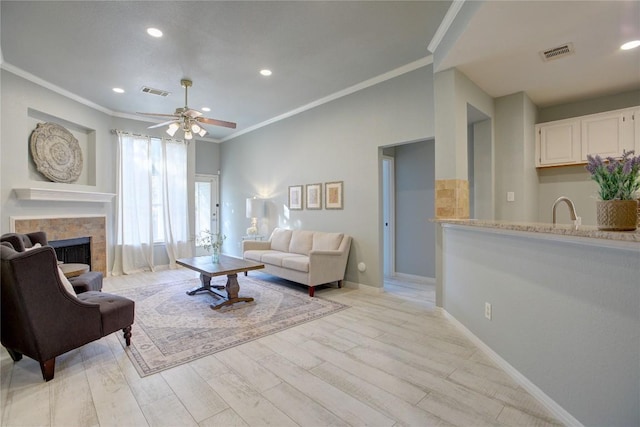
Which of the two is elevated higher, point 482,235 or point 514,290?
point 482,235

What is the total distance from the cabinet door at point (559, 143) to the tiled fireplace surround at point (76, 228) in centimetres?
702

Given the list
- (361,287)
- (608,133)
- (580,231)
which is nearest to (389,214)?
(361,287)

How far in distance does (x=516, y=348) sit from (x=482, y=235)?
2.98 feet

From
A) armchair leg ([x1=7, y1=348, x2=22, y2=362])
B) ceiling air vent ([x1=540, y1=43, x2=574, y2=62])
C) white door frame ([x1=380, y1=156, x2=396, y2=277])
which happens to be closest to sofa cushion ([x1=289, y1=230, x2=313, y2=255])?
white door frame ([x1=380, y1=156, x2=396, y2=277])

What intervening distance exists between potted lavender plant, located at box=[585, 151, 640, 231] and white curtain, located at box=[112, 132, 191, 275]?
6572 mm

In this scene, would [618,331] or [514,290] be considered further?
[514,290]

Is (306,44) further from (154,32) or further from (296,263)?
(296,263)

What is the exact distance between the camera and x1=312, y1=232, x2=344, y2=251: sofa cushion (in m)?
4.63

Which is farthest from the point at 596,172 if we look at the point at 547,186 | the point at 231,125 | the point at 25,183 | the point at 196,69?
the point at 25,183

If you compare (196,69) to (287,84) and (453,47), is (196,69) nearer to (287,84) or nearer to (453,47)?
(287,84)

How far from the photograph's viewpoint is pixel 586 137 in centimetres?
367

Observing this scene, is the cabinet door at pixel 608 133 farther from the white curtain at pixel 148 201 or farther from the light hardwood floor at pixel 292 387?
the white curtain at pixel 148 201

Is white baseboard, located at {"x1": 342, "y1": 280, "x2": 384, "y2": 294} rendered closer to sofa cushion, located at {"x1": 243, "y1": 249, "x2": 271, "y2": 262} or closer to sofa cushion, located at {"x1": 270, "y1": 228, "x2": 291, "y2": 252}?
sofa cushion, located at {"x1": 270, "y1": 228, "x2": 291, "y2": 252}

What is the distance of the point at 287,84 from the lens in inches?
175
